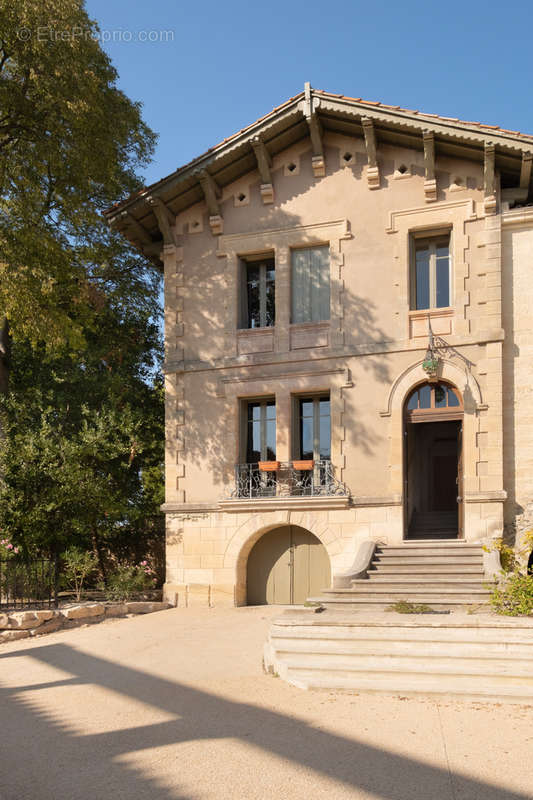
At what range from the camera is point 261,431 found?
16.5 meters

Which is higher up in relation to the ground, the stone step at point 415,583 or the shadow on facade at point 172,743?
the stone step at point 415,583

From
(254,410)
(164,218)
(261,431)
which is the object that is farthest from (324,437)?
(164,218)

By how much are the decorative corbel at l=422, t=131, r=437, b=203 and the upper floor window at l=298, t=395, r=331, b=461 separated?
14.8 ft

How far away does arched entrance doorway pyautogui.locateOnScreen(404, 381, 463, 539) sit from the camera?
1514 centimetres

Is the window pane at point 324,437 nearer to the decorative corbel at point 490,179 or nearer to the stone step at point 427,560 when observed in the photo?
the stone step at point 427,560

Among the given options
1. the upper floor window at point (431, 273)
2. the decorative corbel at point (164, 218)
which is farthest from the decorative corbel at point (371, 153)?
the decorative corbel at point (164, 218)

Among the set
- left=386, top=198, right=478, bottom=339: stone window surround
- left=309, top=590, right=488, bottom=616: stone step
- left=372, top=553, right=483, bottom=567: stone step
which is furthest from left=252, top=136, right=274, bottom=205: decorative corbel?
left=309, top=590, right=488, bottom=616: stone step

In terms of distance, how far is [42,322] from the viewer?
15.1 metres

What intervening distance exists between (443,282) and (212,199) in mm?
5224

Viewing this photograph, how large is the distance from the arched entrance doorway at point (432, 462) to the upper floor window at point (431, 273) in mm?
1704

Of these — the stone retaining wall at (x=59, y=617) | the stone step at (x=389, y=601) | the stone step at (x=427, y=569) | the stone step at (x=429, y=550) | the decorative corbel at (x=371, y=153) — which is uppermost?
the decorative corbel at (x=371, y=153)

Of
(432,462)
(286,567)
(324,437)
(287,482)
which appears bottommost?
(286,567)

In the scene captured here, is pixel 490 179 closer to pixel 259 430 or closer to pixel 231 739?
pixel 259 430

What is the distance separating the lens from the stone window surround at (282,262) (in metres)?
15.9
